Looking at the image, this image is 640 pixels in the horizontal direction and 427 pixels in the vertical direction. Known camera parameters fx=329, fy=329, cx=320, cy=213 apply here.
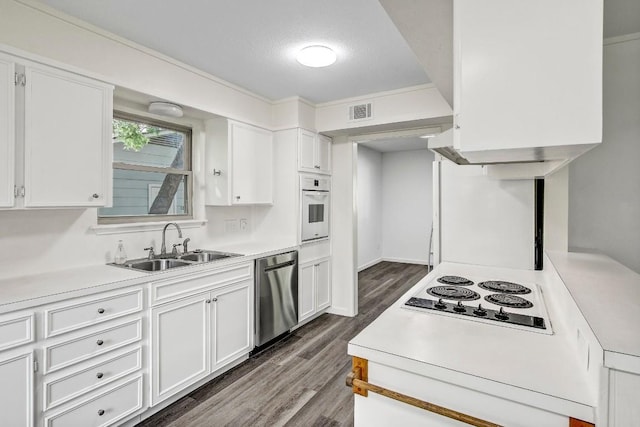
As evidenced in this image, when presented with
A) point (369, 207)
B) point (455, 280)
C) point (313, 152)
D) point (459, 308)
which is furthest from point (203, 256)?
point (369, 207)

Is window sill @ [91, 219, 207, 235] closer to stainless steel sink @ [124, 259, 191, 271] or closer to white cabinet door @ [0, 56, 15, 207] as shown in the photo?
stainless steel sink @ [124, 259, 191, 271]

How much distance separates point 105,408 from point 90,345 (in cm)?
39

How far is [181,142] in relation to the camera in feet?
10.3

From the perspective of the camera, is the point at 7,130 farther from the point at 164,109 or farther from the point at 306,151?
the point at 306,151

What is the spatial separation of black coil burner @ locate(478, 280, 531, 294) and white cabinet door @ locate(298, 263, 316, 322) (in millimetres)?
2036

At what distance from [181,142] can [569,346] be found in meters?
3.17

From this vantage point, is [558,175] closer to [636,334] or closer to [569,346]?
[569,346]

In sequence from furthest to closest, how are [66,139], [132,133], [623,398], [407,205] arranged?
[407,205]
[132,133]
[66,139]
[623,398]

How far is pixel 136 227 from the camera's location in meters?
2.62

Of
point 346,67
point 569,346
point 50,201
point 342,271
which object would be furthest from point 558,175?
point 50,201

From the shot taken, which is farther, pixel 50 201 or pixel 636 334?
pixel 50 201

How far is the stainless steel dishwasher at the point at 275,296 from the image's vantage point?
2951 mm

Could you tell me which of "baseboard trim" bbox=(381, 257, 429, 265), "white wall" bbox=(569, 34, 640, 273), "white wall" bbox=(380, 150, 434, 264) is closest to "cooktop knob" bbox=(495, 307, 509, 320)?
"white wall" bbox=(569, 34, 640, 273)

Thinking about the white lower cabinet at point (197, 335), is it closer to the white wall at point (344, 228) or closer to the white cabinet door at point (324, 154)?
the white wall at point (344, 228)
